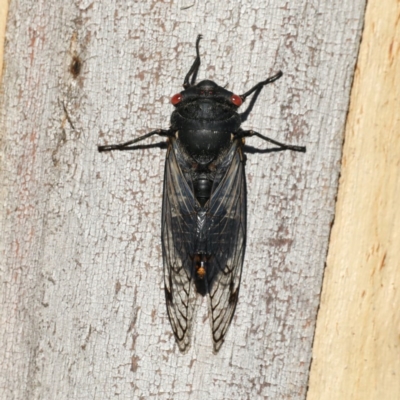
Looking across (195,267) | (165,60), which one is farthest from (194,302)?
(165,60)

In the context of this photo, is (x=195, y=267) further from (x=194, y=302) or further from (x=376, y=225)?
(x=376, y=225)

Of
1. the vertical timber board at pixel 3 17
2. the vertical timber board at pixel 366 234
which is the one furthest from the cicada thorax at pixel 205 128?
the vertical timber board at pixel 3 17

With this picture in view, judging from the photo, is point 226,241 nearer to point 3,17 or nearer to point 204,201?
point 204,201

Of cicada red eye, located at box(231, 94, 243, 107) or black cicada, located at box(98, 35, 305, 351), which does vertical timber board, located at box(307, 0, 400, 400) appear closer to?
black cicada, located at box(98, 35, 305, 351)

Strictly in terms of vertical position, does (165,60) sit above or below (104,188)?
above

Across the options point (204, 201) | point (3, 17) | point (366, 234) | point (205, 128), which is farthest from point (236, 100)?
point (3, 17)

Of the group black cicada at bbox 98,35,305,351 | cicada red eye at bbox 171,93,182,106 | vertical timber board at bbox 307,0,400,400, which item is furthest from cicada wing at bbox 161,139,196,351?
vertical timber board at bbox 307,0,400,400
